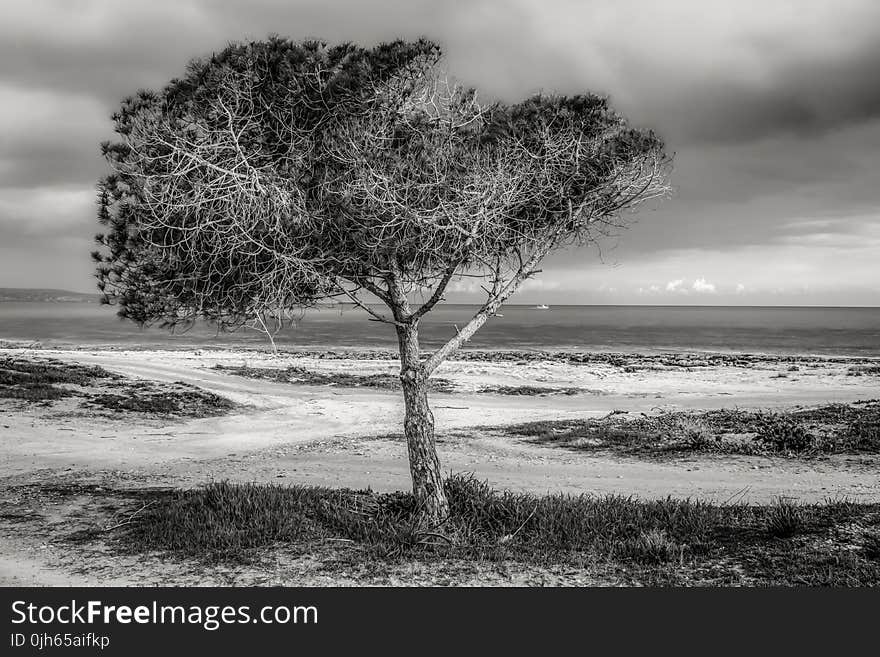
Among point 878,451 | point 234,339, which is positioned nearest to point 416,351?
point 878,451

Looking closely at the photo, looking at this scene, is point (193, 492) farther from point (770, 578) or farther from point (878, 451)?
point (878, 451)

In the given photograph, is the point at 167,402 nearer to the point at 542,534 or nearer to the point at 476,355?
the point at 542,534

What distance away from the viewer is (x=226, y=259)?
22.3 feet

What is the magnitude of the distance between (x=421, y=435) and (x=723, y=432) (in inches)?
404

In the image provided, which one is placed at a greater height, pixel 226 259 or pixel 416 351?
pixel 226 259

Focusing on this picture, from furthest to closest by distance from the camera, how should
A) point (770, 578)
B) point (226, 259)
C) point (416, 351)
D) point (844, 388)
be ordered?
point (844, 388)
point (416, 351)
point (226, 259)
point (770, 578)

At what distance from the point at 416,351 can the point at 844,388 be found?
27.6 m

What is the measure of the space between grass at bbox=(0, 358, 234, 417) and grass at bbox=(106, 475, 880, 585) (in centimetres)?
1124

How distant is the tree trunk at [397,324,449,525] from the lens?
26.8 ft

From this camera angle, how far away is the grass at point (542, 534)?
6.75 meters

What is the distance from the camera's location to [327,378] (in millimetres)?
29391

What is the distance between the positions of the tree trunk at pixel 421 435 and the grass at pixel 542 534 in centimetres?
27

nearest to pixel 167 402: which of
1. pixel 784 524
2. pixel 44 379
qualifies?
pixel 44 379

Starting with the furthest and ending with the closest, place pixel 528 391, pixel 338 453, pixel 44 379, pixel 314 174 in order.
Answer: pixel 528 391 → pixel 44 379 → pixel 338 453 → pixel 314 174
